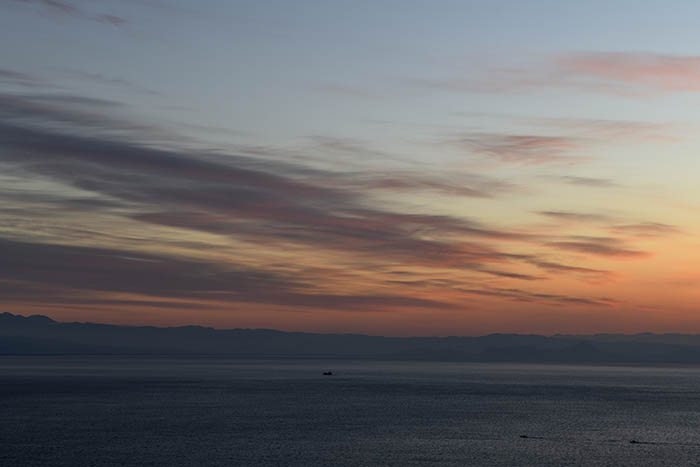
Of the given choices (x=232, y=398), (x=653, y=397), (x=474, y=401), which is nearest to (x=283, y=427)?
(x=232, y=398)

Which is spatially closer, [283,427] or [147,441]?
[147,441]

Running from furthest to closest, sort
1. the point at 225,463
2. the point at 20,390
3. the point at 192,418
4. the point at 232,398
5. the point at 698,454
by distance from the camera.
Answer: the point at 20,390 < the point at 232,398 < the point at 192,418 < the point at 698,454 < the point at 225,463

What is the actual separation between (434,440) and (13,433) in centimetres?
4529

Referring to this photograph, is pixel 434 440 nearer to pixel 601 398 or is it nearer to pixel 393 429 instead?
pixel 393 429

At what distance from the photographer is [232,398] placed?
156 m

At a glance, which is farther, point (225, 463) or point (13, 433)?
point (13, 433)

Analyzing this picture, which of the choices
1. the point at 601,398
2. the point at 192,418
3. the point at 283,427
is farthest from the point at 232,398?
the point at 601,398

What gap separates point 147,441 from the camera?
8394 cm

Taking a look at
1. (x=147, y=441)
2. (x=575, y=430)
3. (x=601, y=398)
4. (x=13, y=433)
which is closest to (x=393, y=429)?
(x=575, y=430)

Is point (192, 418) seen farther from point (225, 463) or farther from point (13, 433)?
point (225, 463)

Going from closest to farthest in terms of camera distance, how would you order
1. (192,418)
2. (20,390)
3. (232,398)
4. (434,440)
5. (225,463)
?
(225,463)
(434,440)
(192,418)
(232,398)
(20,390)

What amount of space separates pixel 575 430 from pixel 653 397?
311ft

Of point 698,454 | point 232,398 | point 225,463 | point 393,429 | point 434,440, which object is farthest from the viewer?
point 232,398

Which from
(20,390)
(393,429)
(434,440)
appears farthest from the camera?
(20,390)
